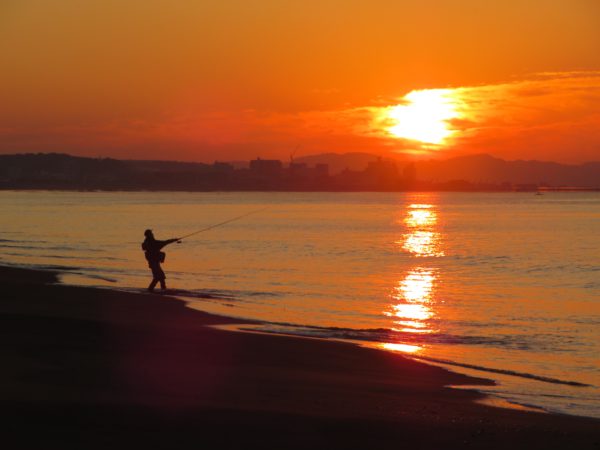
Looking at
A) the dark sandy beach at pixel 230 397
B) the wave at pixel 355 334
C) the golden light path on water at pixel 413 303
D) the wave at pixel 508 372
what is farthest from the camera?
the golden light path on water at pixel 413 303

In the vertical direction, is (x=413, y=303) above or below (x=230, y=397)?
below

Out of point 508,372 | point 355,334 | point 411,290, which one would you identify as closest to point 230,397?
point 508,372

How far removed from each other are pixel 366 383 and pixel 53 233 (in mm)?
52734

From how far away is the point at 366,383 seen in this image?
11062 millimetres

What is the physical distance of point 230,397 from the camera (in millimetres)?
9539

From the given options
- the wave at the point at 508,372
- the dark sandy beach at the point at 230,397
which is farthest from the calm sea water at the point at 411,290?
the dark sandy beach at the point at 230,397

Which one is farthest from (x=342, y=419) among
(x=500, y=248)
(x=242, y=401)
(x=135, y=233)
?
(x=135, y=233)

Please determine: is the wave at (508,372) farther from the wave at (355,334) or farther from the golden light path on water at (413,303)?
the golden light path on water at (413,303)

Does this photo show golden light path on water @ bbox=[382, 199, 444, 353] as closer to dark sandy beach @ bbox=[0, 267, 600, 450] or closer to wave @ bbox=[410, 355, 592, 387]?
wave @ bbox=[410, 355, 592, 387]

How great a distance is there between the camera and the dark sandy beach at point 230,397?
7914 mm

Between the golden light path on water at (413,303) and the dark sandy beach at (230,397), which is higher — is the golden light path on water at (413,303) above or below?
below

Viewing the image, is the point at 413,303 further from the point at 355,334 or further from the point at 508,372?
the point at 508,372

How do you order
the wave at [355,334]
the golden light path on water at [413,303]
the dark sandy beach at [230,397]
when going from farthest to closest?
the golden light path on water at [413,303] → the wave at [355,334] → the dark sandy beach at [230,397]

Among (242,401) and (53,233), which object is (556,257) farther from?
(242,401)
